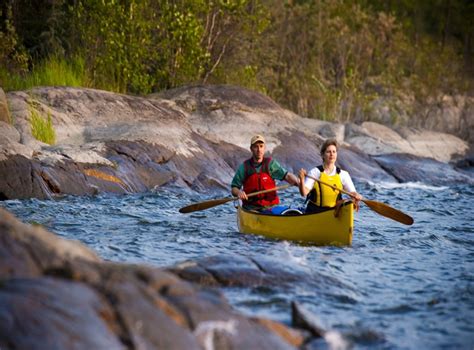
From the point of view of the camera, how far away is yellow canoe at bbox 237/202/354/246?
8.30m

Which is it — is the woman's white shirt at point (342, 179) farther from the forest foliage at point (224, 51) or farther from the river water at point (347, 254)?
the forest foliage at point (224, 51)

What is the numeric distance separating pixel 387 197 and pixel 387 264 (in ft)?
21.5

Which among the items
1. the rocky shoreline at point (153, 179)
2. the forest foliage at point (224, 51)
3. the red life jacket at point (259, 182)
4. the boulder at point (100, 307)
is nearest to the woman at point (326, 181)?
the red life jacket at point (259, 182)

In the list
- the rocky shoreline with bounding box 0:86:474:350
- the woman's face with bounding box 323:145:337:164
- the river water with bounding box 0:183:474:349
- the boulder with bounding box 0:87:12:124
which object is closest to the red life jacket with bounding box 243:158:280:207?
the river water with bounding box 0:183:474:349

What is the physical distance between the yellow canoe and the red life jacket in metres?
0.64

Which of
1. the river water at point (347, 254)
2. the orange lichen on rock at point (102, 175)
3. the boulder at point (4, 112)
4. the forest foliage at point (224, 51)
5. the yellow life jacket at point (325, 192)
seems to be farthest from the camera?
the forest foliage at point (224, 51)

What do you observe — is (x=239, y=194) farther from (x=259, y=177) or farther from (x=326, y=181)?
(x=326, y=181)

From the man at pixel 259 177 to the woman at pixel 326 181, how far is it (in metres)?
0.53

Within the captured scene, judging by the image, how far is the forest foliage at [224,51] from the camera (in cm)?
1683

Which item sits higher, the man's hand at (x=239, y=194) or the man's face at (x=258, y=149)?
the man's face at (x=258, y=149)

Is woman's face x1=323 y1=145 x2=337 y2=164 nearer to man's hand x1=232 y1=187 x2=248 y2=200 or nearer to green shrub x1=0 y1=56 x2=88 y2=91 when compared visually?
man's hand x1=232 y1=187 x2=248 y2=200

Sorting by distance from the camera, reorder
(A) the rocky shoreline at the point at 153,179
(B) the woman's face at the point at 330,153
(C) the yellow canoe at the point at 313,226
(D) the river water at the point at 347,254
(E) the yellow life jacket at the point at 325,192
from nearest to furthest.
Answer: (A) the rocky shoreline at the point at 153,179 → (D) the river water at the point at 347,254 → (C) the yellow canoe at the point at 313,226 → (B) the woman's face at the point at 330,153 → (E) the yellow life jacket at the point at 325,192

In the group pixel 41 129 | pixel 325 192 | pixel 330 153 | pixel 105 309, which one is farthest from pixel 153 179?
pixel 105 309

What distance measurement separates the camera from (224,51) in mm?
19109
